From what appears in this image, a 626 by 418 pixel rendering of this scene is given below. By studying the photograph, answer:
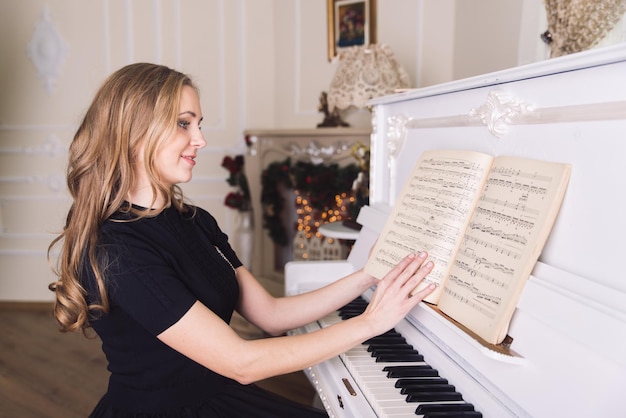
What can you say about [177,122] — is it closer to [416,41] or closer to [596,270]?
[596,270]

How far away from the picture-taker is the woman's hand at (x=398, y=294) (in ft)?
3.98

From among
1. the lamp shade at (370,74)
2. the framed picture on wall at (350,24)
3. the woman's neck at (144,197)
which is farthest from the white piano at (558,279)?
the framed picture on wall at (350,24)

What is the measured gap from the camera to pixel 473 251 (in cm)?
116

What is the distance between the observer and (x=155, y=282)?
1.17m

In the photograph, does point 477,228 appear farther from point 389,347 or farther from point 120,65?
point 120,65

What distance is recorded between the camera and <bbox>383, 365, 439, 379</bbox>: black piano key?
1253mm

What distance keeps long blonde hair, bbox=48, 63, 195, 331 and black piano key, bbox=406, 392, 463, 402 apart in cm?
66

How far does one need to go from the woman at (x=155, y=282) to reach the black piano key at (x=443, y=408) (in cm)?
18

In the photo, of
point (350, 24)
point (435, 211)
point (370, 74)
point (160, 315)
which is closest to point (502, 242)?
point (435, 211)

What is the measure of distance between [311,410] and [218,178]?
3090 mm

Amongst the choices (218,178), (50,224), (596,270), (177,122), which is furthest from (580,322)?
(50,224)

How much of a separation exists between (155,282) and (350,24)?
326 centimetres

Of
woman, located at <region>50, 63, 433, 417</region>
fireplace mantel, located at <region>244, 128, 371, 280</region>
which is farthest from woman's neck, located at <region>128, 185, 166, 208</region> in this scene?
fireplace mantel, located at <region>244, 128, 371, 280</region>

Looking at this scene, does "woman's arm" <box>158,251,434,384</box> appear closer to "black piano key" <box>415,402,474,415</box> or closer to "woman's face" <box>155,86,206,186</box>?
"black piano key" <box>415,402,474,415</box>
